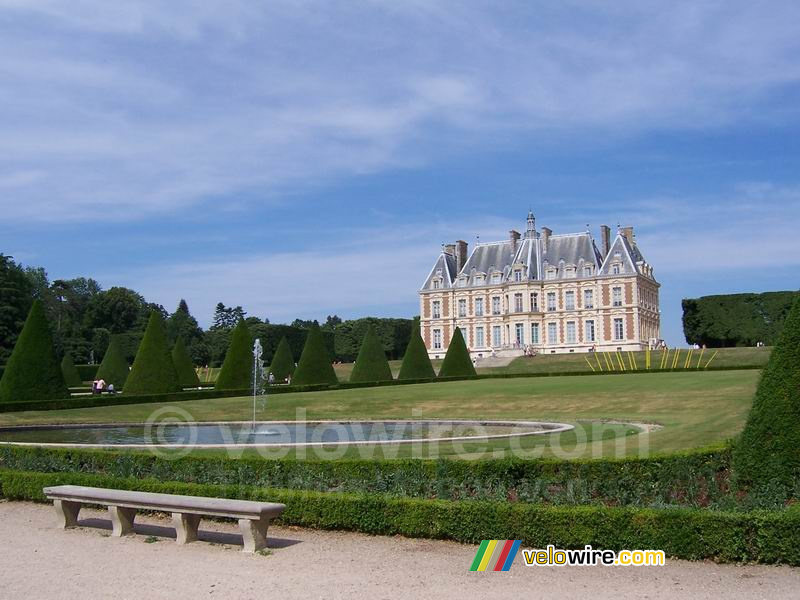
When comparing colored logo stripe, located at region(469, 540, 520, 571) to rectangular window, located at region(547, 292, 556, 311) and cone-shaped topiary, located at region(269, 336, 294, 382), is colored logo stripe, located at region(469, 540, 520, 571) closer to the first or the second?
cone-shaped topiary, located at region(269, 336, 294, 382)

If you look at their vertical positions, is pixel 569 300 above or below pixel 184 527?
above

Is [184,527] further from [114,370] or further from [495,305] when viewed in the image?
[495,305]

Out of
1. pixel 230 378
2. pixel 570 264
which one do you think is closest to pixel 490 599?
pixel 230 378

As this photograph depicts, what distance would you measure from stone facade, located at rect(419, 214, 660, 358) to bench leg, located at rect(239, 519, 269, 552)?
165 feet

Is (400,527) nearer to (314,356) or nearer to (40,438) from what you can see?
(40,438)

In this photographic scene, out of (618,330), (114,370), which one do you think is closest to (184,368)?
(114,370)

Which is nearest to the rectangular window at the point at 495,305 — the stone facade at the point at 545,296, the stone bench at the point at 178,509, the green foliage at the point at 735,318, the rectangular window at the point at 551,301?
the stone facade at the point at 545,296

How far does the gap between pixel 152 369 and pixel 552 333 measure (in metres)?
39.2

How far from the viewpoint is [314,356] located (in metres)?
30.5

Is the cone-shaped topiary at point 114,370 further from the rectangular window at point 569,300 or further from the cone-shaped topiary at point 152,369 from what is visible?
the rectangular window at point 569,300

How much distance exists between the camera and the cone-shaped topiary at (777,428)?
22.9ft

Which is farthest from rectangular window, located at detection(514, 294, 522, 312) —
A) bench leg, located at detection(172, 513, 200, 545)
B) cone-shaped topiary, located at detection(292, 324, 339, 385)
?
bench leg, located at detection(172, 513, 200, 545)

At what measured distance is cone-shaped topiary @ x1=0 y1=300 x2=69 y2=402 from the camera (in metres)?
21.4

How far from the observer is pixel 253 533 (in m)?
6.60
